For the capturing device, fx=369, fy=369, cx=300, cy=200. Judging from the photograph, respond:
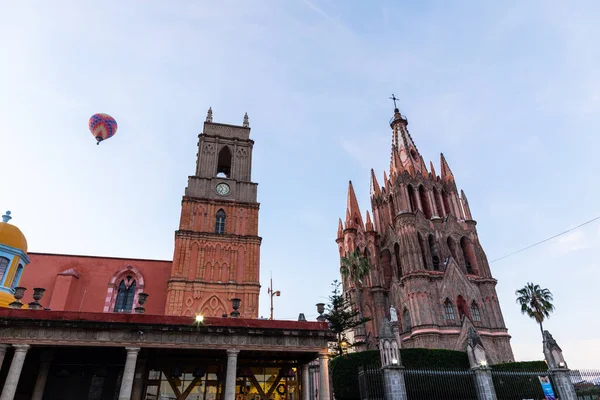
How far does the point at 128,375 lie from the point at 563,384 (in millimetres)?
22773

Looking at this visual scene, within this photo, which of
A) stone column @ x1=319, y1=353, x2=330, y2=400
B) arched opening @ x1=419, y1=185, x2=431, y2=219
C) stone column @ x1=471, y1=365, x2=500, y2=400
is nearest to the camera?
stone column @ x1=319, y1=353, x2=330, y2=400

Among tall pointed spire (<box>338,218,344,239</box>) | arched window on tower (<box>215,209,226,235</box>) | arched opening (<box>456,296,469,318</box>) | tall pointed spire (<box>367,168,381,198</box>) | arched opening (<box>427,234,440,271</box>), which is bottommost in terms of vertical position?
arched opening (<box>456,296,469,318</box>)

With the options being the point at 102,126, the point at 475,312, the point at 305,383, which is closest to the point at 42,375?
the point at 305,383

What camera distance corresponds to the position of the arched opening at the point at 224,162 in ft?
121

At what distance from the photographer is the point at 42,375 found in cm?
1547

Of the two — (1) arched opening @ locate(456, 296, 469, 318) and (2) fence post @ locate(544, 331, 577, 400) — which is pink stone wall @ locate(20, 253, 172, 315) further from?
(1) arched opening @ locate(456, 296, 469, 318)

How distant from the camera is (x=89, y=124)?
84.6 ft

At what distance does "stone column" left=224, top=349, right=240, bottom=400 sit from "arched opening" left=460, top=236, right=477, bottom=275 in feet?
121

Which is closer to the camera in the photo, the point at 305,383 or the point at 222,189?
the point at 305,383

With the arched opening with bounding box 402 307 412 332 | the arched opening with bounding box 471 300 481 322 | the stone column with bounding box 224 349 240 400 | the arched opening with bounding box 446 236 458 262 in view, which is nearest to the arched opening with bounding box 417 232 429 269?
the arched opening with bounding box 446 236 458 262

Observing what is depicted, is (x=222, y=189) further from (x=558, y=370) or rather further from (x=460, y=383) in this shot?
(x=558, y=370)

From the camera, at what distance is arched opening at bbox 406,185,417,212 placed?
1861 inches

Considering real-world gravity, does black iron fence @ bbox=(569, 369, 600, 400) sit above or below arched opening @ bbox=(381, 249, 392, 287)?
below

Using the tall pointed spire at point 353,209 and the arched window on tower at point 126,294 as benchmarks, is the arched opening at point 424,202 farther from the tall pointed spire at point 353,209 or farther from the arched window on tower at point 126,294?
the arched window on tower at point 126,294
